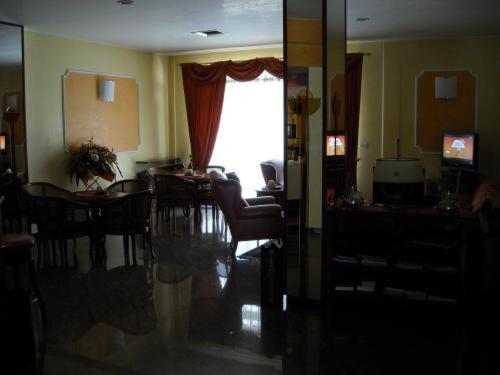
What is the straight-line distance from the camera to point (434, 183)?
8.38 metres

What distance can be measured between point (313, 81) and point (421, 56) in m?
5.15

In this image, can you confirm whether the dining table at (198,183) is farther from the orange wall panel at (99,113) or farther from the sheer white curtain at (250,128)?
the sheer white curtain at (250,128)

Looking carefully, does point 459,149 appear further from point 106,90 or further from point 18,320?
point 18,320

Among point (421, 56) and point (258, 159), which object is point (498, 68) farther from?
point (258, 159)

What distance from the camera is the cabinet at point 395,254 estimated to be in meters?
4.29

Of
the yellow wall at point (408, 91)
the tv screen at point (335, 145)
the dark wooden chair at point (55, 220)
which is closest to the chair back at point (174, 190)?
the dark wooden chair at point (55, 220)

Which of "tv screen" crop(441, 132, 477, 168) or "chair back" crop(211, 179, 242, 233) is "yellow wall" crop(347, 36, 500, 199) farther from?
"chair back" crop(211, 179, 242, 233)

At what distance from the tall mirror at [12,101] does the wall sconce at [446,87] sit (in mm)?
6227

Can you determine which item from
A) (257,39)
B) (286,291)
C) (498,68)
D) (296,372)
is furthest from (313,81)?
(498,68)

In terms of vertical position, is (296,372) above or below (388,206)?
below

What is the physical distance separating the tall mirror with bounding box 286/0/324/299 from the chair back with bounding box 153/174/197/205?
354cm

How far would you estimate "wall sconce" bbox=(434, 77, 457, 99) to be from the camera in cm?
850

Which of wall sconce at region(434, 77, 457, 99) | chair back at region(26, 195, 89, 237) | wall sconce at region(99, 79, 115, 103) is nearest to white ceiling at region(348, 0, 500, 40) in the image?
wall sconce at region(434, 77, 457, 99)

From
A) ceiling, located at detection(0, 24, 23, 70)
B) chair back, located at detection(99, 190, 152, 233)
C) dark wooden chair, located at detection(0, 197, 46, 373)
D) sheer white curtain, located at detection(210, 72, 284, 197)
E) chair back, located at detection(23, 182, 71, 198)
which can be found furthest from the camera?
sheer white curtain, located at detection(210, 72, 284, 197)
